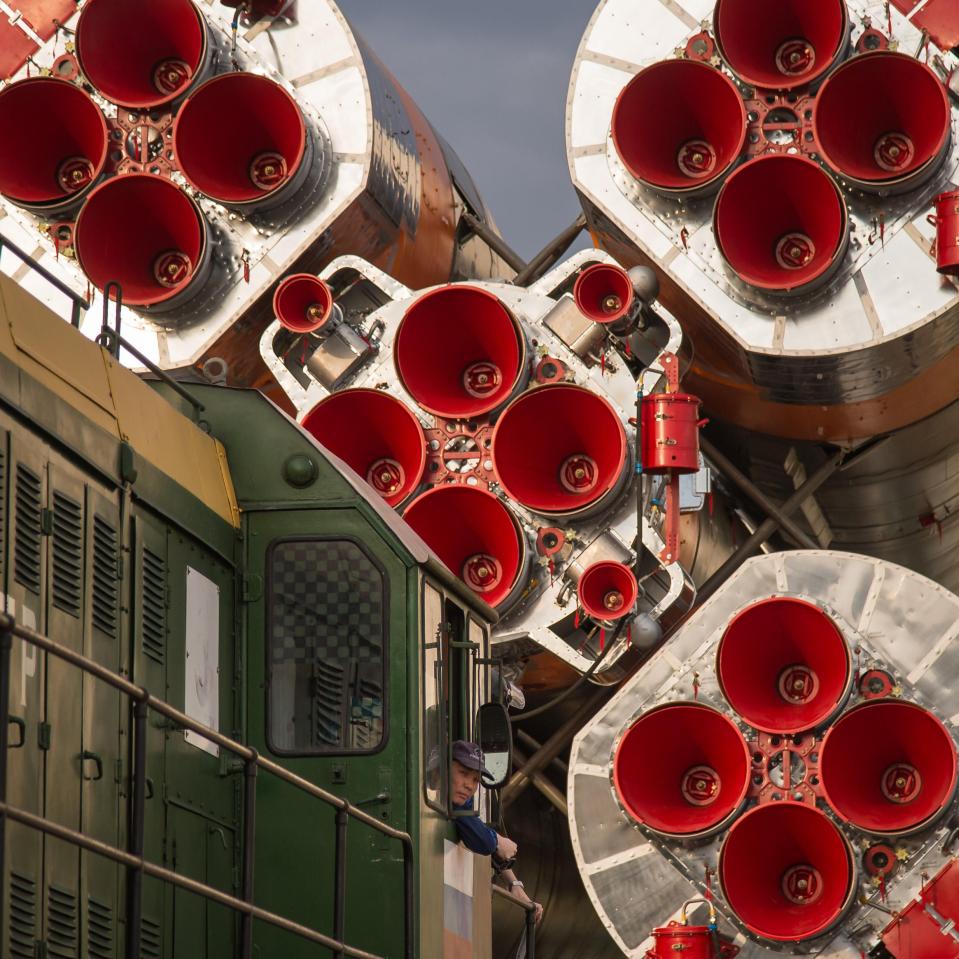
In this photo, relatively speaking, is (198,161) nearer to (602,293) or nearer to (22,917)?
(602,293)

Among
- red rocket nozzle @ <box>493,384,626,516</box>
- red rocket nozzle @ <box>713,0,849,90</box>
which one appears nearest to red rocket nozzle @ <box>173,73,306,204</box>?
red rocket nozzle @ <box>493,384,626,516</box>

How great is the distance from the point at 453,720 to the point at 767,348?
1101 cm

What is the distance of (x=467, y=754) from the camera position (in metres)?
8.94

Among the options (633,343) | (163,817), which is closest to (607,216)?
(633,343)

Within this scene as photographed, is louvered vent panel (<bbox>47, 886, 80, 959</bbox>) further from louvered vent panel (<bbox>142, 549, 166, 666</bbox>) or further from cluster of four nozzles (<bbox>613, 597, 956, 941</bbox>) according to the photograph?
cluster of four nozzles (<bbox>613, 597, 956, 941</bbox>)

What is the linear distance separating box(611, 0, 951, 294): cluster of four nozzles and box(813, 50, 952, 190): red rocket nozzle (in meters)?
0.01

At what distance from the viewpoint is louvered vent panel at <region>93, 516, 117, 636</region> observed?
7645 millimetres

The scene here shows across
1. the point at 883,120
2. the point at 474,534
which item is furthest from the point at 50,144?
the point at 883,120

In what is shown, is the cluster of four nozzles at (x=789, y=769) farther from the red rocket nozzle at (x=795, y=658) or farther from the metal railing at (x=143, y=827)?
the metal railing at (x=143, y=827)

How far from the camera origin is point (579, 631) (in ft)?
64.1

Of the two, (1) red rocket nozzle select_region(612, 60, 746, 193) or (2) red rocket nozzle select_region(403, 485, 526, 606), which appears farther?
(1) red rocket nozzle select_region(612, 60, 746, 193)

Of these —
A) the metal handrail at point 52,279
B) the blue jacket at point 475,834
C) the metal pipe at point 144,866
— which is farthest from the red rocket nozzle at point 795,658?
the metal handrail at point 52,279

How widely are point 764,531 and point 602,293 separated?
10.7 feet

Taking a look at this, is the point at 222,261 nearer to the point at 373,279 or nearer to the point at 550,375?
the point at 373,279
